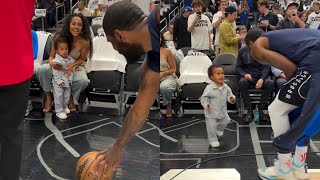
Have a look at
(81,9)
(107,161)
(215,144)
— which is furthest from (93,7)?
(215,144)

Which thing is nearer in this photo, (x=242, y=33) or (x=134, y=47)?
(x=134, y=47)

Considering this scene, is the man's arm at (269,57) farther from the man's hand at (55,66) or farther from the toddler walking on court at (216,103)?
the man's hand at (55,66)

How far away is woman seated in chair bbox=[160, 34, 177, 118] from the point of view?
1.06 meters

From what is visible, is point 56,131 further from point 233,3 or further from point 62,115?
point 233,3

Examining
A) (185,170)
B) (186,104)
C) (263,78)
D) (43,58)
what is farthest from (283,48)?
(43,58)

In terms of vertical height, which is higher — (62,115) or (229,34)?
(229,34)

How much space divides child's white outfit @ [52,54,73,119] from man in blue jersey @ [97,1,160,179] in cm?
Answer: 38

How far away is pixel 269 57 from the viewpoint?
1205 millimetres

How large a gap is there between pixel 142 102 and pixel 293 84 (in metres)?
0.47

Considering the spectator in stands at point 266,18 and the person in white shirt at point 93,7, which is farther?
the spectator in stands at point 266,18

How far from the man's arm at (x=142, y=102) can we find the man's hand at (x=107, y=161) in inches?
0.6

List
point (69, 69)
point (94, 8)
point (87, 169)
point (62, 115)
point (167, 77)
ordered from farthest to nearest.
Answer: point (62, 115) → point (69, 69) → point (167, 77) → point (94, 8) → point (87, 169)

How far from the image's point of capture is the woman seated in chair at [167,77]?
1056mm

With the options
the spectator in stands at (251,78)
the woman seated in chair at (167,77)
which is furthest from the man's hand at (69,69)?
the spectator in stands at (251,78)
